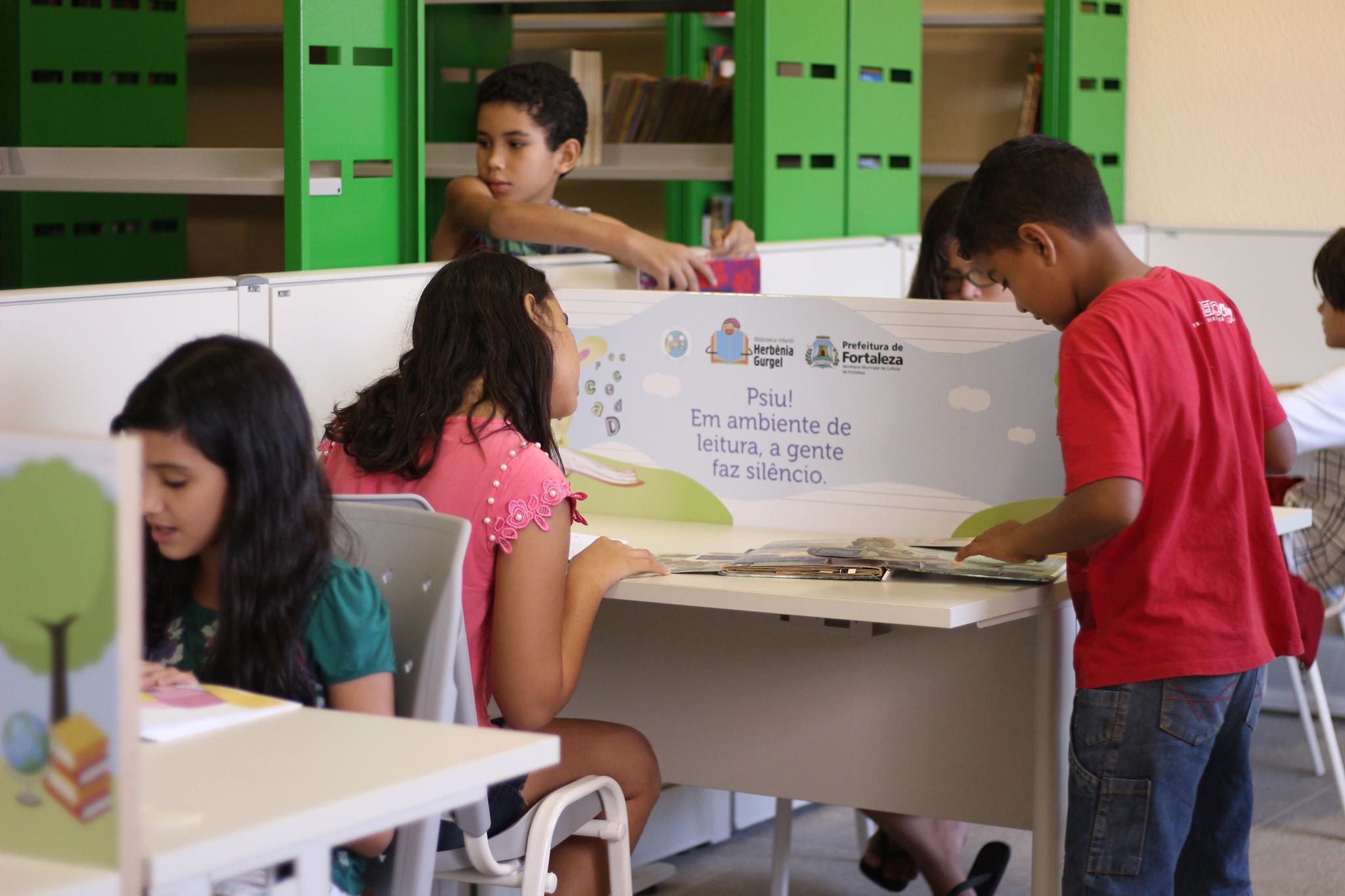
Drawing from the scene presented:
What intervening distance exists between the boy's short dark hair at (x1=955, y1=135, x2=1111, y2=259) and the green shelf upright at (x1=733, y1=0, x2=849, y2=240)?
1539 millimetres

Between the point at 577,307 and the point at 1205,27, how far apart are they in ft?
10.0

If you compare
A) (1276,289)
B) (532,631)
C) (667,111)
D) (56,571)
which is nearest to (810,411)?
(532,631)

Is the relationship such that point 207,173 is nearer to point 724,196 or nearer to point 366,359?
point 366,359

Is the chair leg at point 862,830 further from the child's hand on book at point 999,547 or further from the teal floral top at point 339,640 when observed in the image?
the teal floral top at point 339,640

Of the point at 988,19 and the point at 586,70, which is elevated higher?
the point at 988,19

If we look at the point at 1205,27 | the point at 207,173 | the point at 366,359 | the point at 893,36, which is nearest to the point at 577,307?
the point at 366,359

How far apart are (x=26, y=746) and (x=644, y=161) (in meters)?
2.95

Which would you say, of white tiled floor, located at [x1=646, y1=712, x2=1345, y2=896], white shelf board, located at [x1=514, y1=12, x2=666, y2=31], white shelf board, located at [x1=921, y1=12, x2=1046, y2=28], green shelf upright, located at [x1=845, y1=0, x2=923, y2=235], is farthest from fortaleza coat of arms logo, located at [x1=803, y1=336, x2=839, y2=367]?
white shelf board, located at [x1=514, y1=12, x2=666, y2=31]

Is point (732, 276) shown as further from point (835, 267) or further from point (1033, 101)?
point (1033, 101)

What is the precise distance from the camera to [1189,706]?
5.71ft

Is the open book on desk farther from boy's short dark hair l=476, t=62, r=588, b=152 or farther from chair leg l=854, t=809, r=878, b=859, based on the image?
boy's short dark hair l=476, t=62, r=588, b=152

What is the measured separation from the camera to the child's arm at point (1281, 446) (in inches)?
74.9

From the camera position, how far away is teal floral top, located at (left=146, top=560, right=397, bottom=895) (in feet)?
4.58

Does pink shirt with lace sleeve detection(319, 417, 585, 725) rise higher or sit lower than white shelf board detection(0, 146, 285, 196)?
lower
